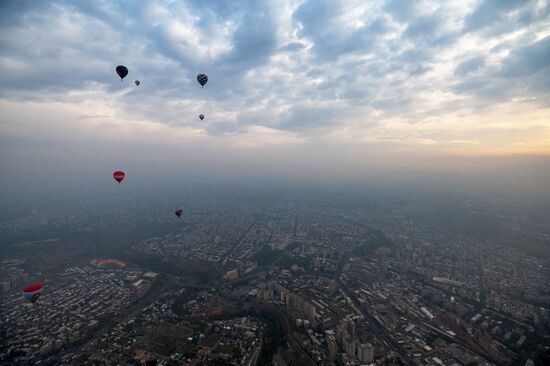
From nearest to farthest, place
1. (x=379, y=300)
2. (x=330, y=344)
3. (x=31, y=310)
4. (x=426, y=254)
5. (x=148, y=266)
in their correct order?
(x=330, y=344) → (x=31, y=310) → (x=379, y=300) → (x=148, y=266) → (x=426, y=254)

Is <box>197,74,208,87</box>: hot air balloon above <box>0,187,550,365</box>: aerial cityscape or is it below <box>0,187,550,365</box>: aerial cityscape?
above

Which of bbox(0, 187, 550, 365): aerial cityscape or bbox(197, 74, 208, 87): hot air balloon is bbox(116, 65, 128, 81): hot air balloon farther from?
bbox(0, 187, 550, 365): aerial cityscape

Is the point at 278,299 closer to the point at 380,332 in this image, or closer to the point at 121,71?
the point at 380,332

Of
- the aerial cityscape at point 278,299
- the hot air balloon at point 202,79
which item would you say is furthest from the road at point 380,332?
the hot air balloon at point 202,79

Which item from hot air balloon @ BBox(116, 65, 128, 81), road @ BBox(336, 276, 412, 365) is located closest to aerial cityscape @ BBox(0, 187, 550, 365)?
road @ BBox(336, 276, 412, 365)

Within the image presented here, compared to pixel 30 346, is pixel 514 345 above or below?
below

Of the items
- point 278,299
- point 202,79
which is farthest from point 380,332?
point 202,79

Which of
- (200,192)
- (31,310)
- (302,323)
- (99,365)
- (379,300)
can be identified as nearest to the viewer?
(99,365)

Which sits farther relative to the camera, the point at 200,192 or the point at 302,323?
the point at 200,192

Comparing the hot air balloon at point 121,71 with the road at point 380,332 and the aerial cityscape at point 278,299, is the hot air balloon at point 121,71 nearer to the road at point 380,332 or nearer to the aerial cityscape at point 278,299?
the aerial cityscape at point 278,299

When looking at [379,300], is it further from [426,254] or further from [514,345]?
[426,254]

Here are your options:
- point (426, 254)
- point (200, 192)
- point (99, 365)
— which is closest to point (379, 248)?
point (426, 254)
